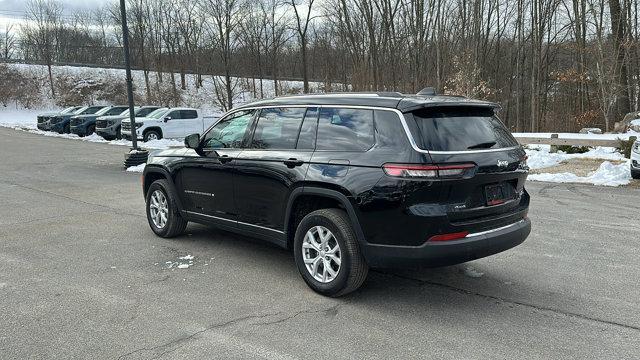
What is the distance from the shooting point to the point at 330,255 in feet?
14.3

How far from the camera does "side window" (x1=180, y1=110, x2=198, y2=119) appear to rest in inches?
1008

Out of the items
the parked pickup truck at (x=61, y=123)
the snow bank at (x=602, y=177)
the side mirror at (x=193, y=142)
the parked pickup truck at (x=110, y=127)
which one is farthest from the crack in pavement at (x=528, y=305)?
the parked pickup truck at (x=61, y=123)

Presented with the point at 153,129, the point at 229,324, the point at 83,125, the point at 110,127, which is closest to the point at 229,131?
the point at 229,324

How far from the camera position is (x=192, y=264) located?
541 cm

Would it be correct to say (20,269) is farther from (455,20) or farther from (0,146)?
(455,20)

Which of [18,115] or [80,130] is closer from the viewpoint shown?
[80,130]

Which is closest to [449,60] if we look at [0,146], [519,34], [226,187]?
[519,34]

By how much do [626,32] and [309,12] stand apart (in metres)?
24.3

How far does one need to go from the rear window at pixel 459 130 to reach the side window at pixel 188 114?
74.8ft

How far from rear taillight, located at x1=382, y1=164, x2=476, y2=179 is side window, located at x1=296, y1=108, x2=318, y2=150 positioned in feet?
3.21

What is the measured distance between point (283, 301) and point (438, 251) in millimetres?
1425

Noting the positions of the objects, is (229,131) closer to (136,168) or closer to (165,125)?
(136,168)

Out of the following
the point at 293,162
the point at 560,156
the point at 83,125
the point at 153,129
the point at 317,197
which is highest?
the point at 83,125

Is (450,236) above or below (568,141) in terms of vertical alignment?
below
